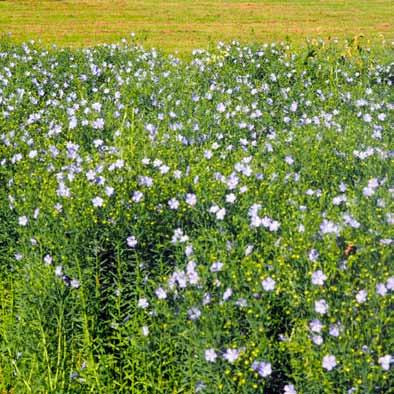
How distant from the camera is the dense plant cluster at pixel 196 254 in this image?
9.82 ft

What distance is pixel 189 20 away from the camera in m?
16.7

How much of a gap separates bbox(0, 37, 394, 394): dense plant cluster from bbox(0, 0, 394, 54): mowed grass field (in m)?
8.14

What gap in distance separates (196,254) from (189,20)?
45.7 feet

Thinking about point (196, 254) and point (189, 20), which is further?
point (189, 20)

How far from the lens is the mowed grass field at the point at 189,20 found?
14234 millimetres

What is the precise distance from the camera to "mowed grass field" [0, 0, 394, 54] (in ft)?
46.7

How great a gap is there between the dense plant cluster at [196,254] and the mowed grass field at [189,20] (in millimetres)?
8137

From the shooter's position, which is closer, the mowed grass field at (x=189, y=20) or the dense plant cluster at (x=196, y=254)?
the dense plant cluster at (x=196, y=254)

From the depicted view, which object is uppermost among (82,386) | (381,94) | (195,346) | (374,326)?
(381,94)

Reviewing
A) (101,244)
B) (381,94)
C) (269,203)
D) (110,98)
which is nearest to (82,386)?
(101,244)

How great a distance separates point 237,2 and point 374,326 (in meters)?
18.4

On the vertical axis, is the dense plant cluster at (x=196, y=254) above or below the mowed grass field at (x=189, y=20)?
below

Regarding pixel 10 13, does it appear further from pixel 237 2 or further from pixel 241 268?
pixel 241 268

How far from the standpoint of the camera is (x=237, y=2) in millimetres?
20281
